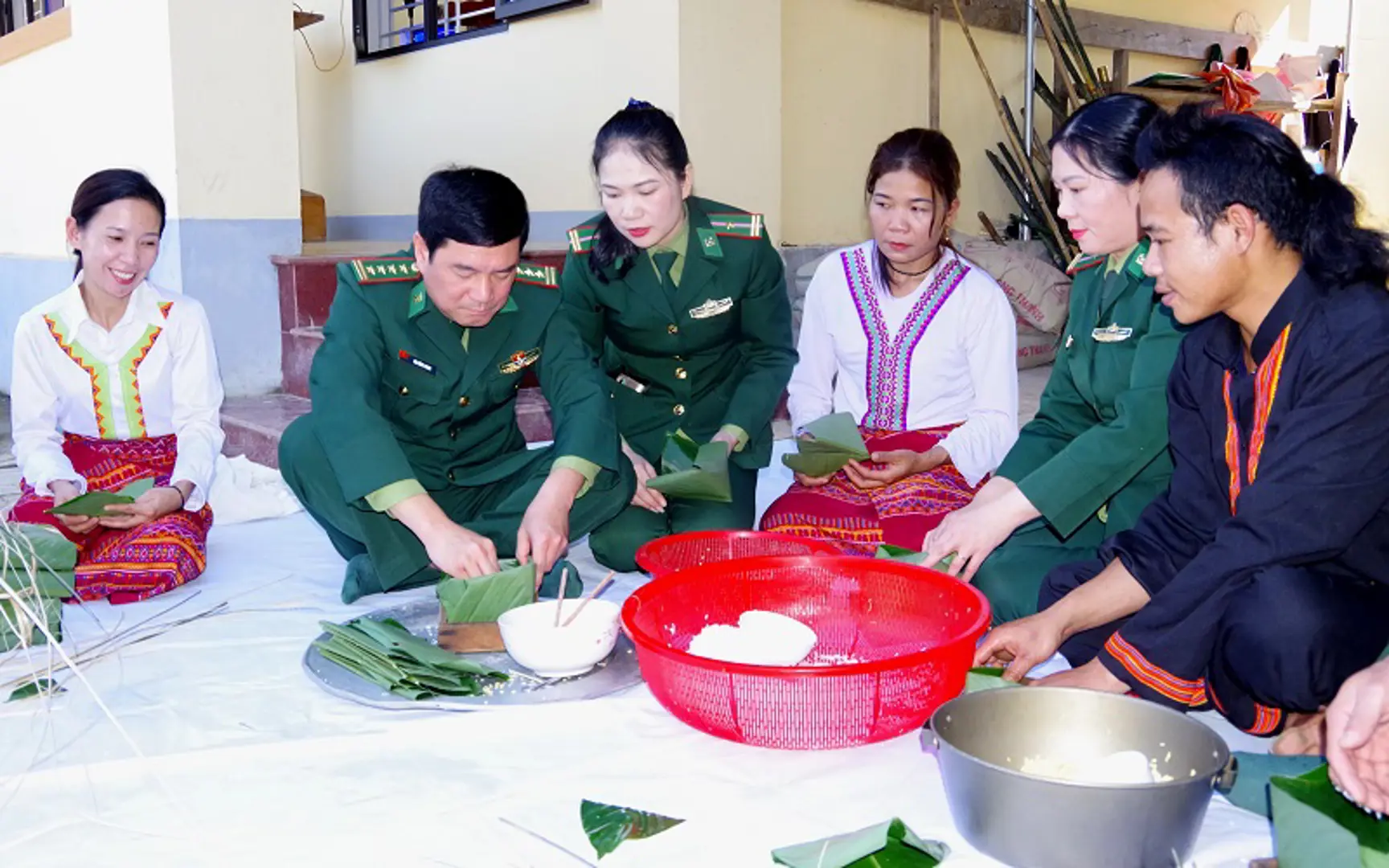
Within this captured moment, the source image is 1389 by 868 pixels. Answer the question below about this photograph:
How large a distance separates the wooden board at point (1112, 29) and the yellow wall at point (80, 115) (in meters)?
3.65

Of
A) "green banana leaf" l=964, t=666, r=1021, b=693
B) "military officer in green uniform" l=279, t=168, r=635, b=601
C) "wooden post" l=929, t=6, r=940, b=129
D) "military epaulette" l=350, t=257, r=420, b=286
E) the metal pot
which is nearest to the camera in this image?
the metal pot

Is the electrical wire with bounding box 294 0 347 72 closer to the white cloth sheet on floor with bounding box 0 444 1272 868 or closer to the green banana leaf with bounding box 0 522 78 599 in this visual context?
the green banana leaf with bounding box 0 522 78 599

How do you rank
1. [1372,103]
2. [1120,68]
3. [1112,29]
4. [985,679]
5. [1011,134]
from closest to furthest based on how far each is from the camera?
[985,679]
[1372,103]
[1011,134]
[1112,29]
[1120,68]

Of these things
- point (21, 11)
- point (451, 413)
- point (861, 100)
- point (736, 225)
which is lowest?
point (451, 413)

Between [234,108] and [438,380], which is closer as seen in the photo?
[438,380]

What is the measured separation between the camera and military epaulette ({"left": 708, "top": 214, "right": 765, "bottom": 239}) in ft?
9.94

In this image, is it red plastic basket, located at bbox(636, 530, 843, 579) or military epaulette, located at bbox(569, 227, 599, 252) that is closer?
red plastic basket, located at bbox(636, 530, 843, 579)

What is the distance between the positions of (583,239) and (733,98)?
226 centimetres

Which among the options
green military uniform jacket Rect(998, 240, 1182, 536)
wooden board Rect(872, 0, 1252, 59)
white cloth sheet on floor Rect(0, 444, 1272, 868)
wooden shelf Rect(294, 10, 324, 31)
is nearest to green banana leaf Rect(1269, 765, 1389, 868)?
white cloth sheet on floor Rect(0, 444, 1272, 868)

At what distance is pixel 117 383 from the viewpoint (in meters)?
2.90

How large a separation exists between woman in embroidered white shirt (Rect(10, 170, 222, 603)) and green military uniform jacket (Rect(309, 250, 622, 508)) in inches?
20.7

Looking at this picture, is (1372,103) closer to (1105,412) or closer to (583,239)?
(1105,412)

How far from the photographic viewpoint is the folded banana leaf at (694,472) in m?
2.64

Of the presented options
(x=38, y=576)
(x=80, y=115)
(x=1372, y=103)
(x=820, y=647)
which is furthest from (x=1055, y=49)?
(x=38, y=576)
